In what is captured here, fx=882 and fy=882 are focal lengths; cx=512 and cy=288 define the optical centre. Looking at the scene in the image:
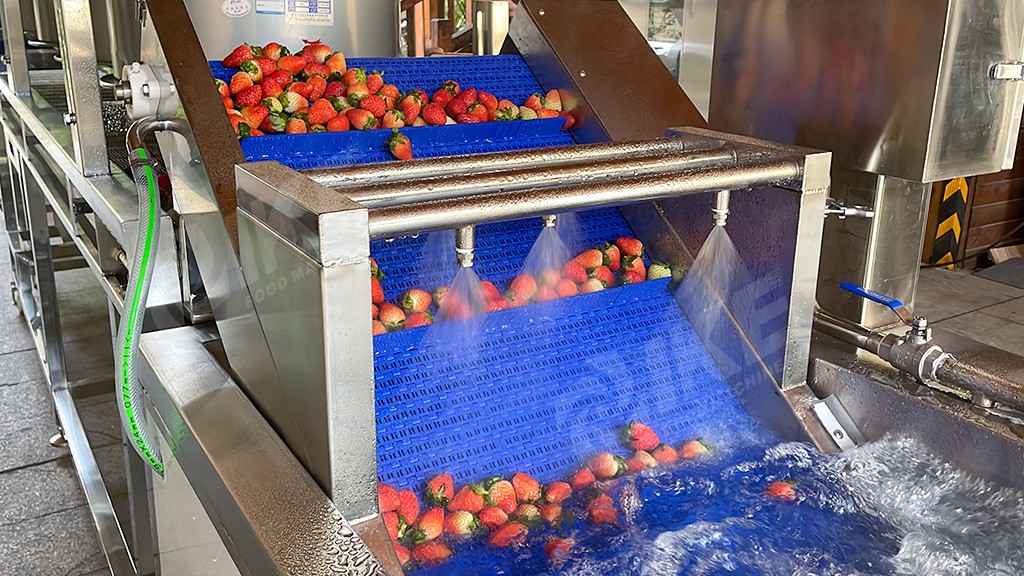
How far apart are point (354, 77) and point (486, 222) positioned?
851 mm

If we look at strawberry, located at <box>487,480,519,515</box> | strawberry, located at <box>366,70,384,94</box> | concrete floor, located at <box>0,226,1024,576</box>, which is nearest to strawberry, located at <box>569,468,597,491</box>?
strawberry, located at <box>487,480,519,515</box>

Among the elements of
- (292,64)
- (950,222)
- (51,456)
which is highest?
(292,64)

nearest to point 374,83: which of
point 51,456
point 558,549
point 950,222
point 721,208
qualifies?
point 721,208

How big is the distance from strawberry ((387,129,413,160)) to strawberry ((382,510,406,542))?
70cm

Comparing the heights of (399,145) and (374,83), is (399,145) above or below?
below

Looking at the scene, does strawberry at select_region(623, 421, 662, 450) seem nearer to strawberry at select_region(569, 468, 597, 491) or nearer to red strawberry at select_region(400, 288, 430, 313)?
strawberry at select_region(569, 468, 597, 491)

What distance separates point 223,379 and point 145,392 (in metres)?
0.24

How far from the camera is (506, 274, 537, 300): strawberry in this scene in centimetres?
150

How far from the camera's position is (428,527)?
1.20 metres

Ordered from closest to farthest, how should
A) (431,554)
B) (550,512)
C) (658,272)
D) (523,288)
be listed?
(431,554)
(550,512)
(523,288)
(658,272)

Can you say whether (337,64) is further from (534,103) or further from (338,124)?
(534,103)

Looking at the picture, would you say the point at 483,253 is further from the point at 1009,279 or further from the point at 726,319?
the point at 1009,279

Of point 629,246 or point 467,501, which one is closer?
point 467,501

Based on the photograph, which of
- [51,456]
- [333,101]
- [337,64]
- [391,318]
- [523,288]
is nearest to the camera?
[391,318]
